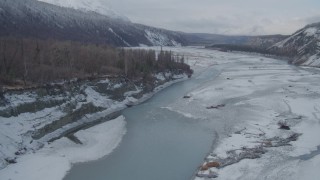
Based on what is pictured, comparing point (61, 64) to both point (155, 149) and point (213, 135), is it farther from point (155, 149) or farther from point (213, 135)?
point (155, 149)

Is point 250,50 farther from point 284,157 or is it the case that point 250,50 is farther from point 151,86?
point 284,157

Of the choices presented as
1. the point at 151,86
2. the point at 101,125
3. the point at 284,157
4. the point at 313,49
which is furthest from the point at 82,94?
the point at 313,49

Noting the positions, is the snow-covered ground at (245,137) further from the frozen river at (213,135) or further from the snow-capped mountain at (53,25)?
the snow-capped mountain at (53,25)

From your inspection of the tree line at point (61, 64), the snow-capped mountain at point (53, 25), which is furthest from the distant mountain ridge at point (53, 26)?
the tree line at point (61, 64)

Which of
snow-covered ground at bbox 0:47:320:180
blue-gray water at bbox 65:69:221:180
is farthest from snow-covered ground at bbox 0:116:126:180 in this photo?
blue-gray water at bbox 65:69:221:180

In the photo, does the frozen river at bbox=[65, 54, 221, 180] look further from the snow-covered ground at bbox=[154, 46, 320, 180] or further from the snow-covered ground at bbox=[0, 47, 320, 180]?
the snow-covered ground at bbox=[154, 46, 320, 180]

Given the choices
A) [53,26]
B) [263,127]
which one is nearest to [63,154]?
[263,127]
